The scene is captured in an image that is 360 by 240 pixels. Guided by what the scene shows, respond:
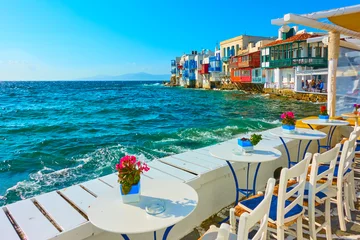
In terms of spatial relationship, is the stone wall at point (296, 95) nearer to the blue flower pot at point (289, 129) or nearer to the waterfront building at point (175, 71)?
the blue flower pot at point (289, 129)

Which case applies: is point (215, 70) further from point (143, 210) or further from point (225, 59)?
point (143, 210)

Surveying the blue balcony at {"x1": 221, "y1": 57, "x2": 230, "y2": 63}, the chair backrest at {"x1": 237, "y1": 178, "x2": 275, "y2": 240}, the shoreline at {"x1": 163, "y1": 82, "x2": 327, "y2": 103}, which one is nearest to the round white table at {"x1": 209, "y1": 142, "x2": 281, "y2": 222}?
the chair backrest at {"x1": 237, "y1": 178, "x2": 275, "y2": 240}

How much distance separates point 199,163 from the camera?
128 inches

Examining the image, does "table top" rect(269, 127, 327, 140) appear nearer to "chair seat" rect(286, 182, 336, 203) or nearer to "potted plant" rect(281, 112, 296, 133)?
"potted plant" rect(281, 112, 296, 133)

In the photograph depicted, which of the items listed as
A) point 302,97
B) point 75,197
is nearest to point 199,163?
point 75,197

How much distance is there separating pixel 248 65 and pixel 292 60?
9.32 meters

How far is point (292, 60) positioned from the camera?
30.3m

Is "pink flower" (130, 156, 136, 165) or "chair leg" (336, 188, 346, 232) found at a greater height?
"pink flower" (130, 156, 136, 165)

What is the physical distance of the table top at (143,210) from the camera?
1.48 meters

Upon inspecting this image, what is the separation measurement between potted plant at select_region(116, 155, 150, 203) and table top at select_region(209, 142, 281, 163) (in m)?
1.14

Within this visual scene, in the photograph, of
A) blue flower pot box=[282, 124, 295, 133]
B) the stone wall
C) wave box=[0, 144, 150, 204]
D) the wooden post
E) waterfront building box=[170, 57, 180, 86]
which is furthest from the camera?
waterfront building box=[170, 57, 180, 86]

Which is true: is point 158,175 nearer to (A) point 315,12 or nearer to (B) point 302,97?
(A) point 315,12

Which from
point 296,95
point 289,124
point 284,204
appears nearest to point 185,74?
point 296,95

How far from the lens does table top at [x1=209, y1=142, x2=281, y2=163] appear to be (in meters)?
2.61
